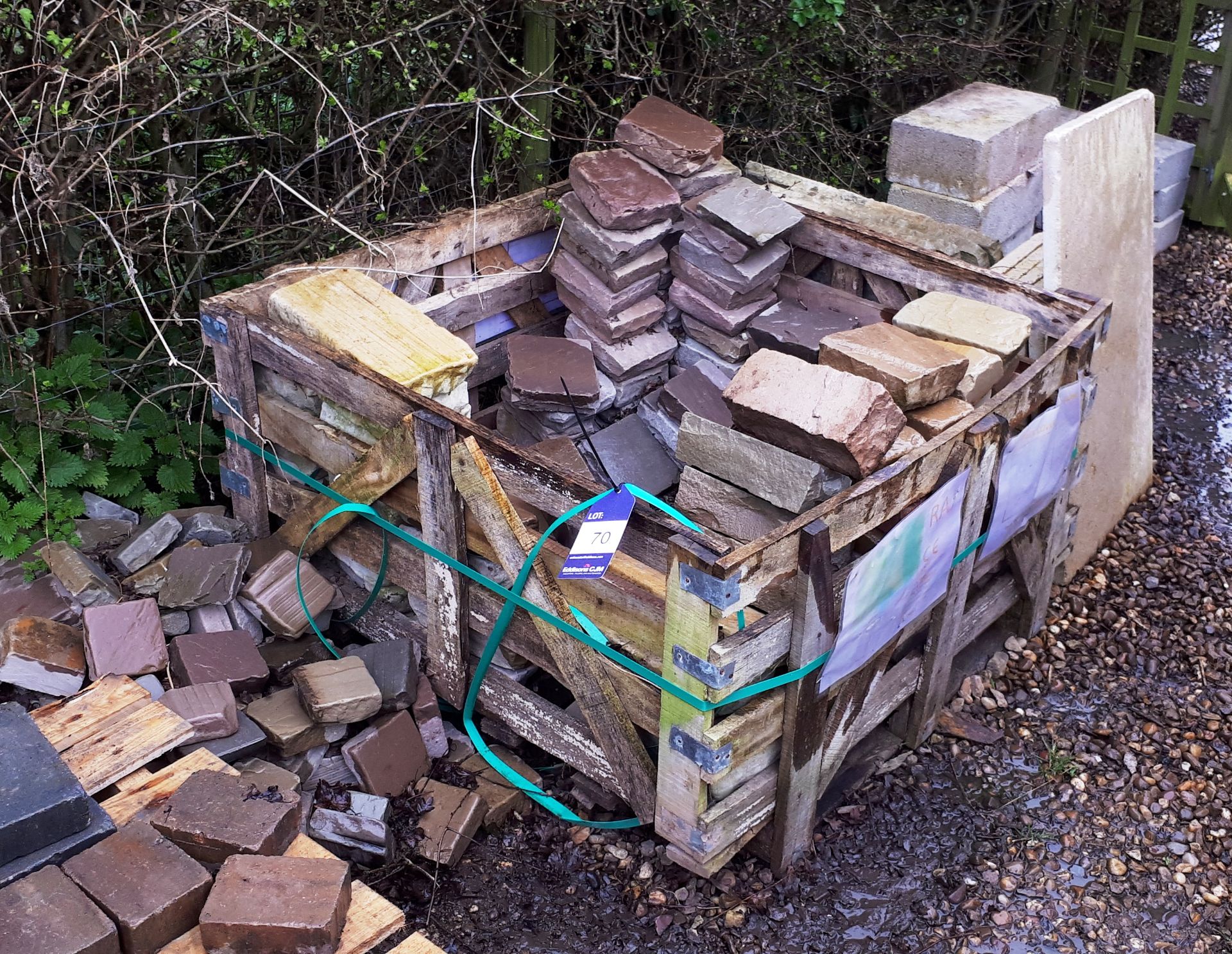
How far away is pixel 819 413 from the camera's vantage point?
3.78 metres

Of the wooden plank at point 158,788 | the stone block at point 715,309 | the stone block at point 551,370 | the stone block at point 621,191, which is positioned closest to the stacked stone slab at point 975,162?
the stone block at point 715,309

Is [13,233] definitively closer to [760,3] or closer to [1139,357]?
[760,3]

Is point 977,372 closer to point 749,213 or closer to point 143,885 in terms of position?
point 749,213

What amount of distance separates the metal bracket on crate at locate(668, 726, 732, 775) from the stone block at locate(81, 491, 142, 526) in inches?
95.5

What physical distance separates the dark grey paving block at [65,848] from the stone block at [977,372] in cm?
308

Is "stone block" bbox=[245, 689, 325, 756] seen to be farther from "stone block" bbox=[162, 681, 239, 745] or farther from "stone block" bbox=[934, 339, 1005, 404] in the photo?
"stone block" bbox=[934, 339, 1005, 404]

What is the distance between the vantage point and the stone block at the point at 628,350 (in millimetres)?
5180

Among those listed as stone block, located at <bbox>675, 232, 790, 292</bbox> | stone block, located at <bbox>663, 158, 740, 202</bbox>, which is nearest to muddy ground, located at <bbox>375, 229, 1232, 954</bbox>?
stone block, located at <bbox>675, 232, 790, 292</bbox>

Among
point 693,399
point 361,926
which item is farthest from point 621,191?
point 361,926

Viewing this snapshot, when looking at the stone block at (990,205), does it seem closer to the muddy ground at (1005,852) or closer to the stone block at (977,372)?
the stone block at (977,372)

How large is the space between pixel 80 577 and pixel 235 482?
719 mm

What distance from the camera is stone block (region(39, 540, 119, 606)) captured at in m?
4.21

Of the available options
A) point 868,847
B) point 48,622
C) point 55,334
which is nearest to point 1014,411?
point 868,847

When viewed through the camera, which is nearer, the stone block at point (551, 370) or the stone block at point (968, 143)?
the stone block at point (551, 370)
